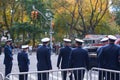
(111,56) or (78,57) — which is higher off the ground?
(111,56)

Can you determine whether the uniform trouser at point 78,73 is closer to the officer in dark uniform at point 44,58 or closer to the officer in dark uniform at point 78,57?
the officer in dark uniform at point 78,57

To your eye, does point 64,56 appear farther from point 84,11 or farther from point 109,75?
point 84,11

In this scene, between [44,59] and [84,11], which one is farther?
[84,11]

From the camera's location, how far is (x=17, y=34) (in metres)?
63.8

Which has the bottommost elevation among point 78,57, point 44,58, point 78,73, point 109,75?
point 78,73

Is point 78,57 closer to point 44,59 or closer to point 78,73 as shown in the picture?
point 78,73

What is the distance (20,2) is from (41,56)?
52185 millimetres

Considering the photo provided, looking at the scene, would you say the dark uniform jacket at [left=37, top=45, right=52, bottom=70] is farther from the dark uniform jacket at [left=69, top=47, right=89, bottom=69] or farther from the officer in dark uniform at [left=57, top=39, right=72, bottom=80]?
the dark uniform jacket at [left=69, top=47, right=89, bottom=69]

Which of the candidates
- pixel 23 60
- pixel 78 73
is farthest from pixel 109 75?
pixel 23 60

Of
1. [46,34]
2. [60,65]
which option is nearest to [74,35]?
[46,34]

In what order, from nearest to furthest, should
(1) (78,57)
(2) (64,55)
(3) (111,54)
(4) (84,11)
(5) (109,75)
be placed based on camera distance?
1. (5) (109,75)
2. (3) (111,54)
3. (1) (78,57)
4. (2) (64,55)
5. (4) (84,11)

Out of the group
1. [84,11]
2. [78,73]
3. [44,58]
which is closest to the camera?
[78,73]

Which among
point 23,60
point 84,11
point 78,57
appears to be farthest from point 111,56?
point 84,11

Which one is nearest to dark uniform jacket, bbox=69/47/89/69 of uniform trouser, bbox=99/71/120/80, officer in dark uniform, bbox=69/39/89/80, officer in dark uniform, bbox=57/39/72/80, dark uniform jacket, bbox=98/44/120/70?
officer in dark uniform, bbox=69/39/89/80
